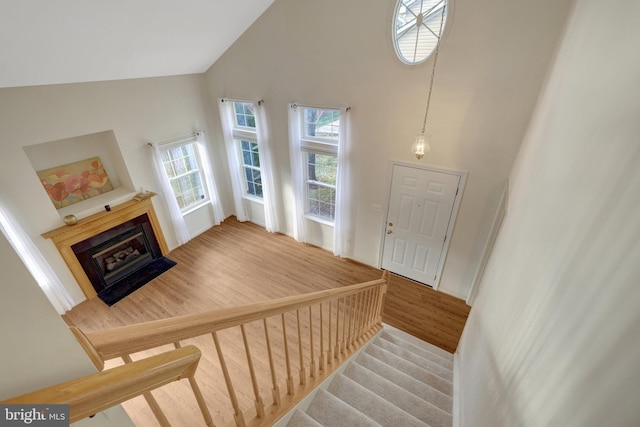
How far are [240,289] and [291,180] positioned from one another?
2.03 meters

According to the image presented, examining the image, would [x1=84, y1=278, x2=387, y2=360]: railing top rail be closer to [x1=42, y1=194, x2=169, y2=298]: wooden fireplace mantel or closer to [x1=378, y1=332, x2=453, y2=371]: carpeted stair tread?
[x1=378, y1=332, x2=453, y2=371]: carpeted stair tread

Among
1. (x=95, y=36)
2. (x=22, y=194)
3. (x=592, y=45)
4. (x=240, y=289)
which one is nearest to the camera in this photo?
(x=592, y=45)

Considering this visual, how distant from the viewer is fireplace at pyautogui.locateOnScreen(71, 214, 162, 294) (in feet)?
13.5

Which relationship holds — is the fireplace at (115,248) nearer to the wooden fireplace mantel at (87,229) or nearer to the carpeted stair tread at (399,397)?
the wooden fireplace mantel at (87,229)

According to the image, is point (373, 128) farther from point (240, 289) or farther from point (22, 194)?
point (22, 194)

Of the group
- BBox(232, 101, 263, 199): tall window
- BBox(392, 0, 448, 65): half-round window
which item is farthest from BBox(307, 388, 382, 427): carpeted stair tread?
BBox(232, 101, 263, 199): tall window

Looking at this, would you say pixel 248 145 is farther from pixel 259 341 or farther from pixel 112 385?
pixel 112 385

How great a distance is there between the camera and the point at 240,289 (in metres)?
4.35

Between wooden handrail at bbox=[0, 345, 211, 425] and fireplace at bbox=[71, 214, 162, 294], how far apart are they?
14.5ft

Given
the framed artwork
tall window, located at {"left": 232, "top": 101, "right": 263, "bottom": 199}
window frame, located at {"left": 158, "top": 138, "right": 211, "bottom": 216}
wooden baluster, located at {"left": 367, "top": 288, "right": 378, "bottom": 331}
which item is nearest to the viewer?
wooden baluster, located at {"left": 367, "top": 288, "right": 378, "bottom": 331}

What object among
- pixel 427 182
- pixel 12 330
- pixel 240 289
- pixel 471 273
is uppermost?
pixel 12 330

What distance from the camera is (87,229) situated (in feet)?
13.0

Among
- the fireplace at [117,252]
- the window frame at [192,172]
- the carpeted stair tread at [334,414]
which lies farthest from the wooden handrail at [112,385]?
the window frame at [192,172]

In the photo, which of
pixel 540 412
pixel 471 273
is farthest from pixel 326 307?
pixel 540 412
